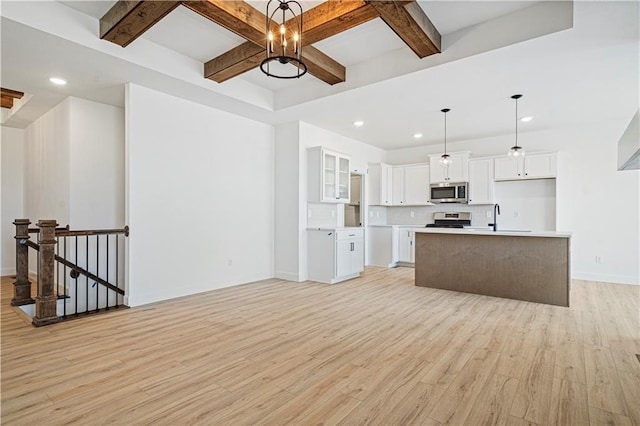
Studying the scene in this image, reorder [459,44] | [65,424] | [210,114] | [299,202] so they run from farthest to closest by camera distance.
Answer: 1. [299,202]
2. [210,114]
3. [459,44]
4. [65,424]

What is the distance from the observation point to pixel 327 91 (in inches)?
182

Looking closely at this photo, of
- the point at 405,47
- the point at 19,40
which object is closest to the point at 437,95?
the point at 405,47

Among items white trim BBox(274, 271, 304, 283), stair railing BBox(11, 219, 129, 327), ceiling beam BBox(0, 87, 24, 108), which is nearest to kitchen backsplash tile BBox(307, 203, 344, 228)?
white trim BBox(274, 271, 304, 283)

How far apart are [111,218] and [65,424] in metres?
3.92

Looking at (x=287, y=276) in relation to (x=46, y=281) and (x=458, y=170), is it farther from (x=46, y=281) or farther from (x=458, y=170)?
(x=458, y=170)

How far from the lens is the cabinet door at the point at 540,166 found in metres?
6.03

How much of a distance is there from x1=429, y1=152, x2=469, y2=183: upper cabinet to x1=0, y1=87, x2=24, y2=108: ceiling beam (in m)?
7.57

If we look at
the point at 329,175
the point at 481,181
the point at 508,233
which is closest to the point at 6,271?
the point at 329,175

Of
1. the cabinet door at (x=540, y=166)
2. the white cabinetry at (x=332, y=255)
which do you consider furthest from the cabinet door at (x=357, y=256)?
the cabinet door at (x=540, y=166)

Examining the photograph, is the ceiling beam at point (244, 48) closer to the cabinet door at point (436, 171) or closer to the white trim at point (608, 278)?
the cabinet door at point (436, 171)

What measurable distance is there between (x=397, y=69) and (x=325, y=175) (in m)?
2.36

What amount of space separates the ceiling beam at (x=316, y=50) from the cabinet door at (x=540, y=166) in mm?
4215

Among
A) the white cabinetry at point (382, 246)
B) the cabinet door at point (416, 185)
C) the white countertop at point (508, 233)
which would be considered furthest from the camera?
the cabinet door at point (416, 185)

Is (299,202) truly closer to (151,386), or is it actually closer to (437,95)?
(437,95)
